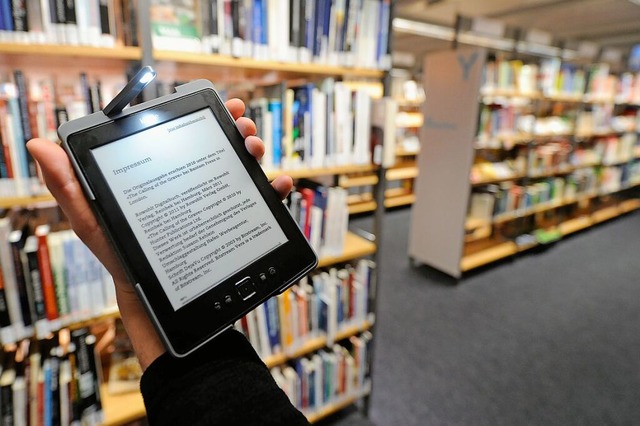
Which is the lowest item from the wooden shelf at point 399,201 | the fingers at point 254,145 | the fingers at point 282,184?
the wooden shelf at point 399,201

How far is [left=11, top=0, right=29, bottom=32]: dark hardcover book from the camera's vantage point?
827mm

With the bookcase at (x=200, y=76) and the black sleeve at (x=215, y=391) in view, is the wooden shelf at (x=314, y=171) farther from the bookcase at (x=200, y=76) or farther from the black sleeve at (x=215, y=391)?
the black sleeve at (x=215, y=391)

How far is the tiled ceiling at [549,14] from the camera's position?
3496 millimetres

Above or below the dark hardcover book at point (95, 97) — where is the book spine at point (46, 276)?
below

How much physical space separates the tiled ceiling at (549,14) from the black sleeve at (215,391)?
3595 mm

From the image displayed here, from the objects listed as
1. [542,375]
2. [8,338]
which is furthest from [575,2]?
[8,338]

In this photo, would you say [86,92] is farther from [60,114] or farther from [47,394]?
[47,394]

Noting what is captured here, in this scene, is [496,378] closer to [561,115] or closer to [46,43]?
[46,43]

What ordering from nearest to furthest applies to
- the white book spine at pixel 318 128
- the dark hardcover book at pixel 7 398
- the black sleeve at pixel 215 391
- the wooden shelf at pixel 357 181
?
the black sleeve at pixel 215 391 < the dark hardcover book at pixel 7 398 < the white book spine at pixel 318 128 < the wooden shelf at pixel 357 181

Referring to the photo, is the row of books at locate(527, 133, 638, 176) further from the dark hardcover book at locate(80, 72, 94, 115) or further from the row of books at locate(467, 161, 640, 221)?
the dark hardcover book at locate(80, 72, 94, 115)

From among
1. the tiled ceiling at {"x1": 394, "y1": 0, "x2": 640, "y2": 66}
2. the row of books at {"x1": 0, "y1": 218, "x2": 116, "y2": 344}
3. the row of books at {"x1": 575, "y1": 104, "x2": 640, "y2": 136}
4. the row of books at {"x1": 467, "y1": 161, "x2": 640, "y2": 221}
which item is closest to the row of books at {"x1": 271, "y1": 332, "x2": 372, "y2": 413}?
the row of books at {"x1": 0, "y1": 218, "x2": 116, "y2": 344}

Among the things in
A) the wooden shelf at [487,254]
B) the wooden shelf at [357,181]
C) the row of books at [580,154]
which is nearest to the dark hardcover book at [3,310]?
the wooden shelf at [487,254]

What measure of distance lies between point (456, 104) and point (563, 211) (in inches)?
92.3

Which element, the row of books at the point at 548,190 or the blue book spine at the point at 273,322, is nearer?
the blue book spine at the point at 273,322
